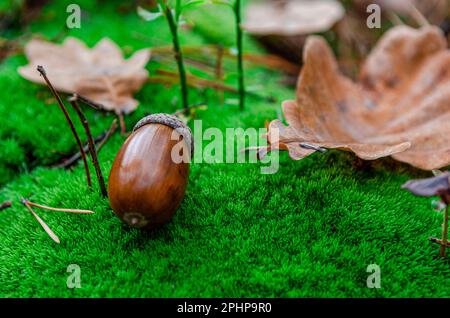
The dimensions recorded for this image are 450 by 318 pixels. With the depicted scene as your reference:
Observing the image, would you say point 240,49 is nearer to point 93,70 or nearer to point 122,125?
point 122,125

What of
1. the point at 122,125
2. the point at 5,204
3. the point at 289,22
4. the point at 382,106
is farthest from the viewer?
the point at 289,22

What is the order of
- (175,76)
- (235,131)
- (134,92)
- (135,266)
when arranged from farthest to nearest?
(175,76) < (134,92) < (235,131) < (135,266)

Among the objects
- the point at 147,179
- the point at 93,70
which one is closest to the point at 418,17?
the point at 93,70

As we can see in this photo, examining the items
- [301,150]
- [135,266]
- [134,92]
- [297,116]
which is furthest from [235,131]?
[135,266]

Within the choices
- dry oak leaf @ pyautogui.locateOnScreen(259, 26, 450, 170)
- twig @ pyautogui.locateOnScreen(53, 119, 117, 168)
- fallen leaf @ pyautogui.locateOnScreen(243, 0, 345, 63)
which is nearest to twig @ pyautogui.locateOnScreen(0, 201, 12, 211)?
twig @ pyautogui.locateOnScreen(53, 119, 117, 168)

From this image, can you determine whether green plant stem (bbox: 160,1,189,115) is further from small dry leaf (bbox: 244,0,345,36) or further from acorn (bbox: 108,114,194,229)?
small dry leaf (bbox: 244,0,345,36)

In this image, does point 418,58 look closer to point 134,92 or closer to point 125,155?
point 134,92
